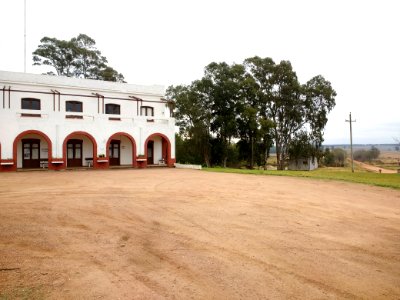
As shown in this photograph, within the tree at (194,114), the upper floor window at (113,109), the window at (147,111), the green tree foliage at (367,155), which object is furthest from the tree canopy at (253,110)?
the green tree foliage at (367,155)

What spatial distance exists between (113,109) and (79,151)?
464 cm

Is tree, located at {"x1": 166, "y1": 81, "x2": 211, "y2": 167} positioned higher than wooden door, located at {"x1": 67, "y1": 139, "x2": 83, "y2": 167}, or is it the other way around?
tree, located at {"x1": 166, "y1": 81, "x2": 211, "y2": 167}

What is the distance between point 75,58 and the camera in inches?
1526

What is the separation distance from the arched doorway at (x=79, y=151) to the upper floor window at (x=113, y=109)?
2987mm

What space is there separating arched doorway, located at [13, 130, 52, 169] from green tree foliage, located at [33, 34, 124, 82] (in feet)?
53.8

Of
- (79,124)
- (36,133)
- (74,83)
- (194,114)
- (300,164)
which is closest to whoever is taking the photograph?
(36,133)

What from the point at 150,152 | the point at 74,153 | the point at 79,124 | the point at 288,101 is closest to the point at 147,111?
the point at 150,152

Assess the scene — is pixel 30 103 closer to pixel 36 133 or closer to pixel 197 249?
pixel 36 133

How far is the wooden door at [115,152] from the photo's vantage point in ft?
92.6

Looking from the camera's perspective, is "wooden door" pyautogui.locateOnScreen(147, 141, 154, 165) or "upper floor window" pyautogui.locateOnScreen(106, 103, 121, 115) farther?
"wooden door" pyautogui.locateOnScreen(147, 141, 154, 165)

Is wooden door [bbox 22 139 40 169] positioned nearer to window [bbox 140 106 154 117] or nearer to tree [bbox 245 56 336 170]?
window [bbox 140 106 154 117]

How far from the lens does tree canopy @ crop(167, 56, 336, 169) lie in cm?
3312

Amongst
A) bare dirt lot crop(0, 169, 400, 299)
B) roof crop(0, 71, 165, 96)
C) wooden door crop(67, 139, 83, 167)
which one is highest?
roof crop(0, 71, 165, 96)

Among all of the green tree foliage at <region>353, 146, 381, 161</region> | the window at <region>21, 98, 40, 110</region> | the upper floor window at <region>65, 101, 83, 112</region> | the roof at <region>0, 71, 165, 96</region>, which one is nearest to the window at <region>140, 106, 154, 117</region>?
the roof at <region>0, 71, 165, 96</region>
